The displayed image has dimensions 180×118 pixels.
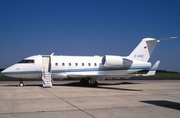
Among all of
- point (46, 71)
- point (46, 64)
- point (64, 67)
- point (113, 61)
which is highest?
point (113, 61)

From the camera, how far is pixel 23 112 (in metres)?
8.09

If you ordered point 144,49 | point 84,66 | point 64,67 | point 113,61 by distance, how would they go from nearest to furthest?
point 64,67, point 84,66, point 113,61, point 144,49

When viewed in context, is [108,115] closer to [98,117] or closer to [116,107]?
[98,117]

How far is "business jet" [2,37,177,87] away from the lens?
19.9 meters

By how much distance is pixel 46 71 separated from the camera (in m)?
20.9

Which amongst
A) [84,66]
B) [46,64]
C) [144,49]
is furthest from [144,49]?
[46,64]

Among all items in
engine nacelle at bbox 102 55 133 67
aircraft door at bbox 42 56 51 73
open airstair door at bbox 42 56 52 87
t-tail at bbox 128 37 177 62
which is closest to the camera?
open airstair door at bbox 42 56 52 87

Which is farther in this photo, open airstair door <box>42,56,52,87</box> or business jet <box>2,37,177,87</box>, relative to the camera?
business jet <box>2,37,177,87</box>

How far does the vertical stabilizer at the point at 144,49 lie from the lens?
2366 centimetres

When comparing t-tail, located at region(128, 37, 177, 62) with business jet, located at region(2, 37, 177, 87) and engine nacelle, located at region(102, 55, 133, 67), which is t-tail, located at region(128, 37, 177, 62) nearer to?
business jet, located at region(2, 37, 177, 87)

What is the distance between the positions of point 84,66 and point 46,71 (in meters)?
3.74

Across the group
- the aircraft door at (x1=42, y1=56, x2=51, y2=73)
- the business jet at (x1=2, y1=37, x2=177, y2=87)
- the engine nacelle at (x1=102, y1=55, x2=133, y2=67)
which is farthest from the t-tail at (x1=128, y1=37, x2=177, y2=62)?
the aircraft door at (x1=42, y1=56, x2=51, y2=73)

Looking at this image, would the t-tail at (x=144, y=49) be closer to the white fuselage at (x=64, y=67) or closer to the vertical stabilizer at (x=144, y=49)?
the vertical stabilizer at (x=144, y=49)

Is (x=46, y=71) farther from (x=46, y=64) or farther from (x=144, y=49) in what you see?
(x=144, y=49)
